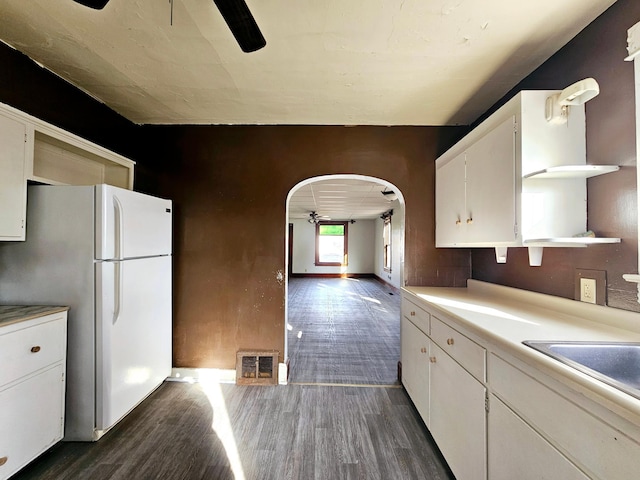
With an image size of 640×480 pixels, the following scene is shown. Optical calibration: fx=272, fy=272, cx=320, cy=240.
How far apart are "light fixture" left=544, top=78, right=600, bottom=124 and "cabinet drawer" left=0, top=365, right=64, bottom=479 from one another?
3.11 meters

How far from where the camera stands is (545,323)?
1.34m

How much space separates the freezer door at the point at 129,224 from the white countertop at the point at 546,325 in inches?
84.6

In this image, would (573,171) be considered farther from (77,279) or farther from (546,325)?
(77,279)

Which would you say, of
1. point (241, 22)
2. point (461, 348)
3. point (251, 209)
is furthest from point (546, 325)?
point (251, 209)

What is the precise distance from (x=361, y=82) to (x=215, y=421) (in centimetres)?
271

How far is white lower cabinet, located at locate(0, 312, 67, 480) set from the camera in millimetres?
1396

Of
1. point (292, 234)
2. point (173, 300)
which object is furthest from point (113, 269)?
point (292, 234)

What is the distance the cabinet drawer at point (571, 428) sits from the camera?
0.67 metres

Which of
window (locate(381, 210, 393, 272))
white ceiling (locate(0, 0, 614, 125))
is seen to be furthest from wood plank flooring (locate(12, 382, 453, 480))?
window (locate(381, 210, 393, 272))

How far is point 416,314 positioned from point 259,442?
1.41m

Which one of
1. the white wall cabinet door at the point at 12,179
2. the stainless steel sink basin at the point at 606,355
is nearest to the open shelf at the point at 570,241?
the stainless steel sink basin at the point at 606,355

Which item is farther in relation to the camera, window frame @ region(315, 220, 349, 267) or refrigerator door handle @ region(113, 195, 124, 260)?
window frame @ region(315, 220, 349, 267)

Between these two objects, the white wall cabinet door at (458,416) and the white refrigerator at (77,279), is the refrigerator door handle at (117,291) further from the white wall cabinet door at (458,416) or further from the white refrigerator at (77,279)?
the white wall cabinet door at (458,416)

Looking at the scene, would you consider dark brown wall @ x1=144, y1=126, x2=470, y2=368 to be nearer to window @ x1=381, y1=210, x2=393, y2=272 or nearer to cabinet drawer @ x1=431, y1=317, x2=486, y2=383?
cabinet drawer @ x1=431, y1=317, x2=486, y2=383
